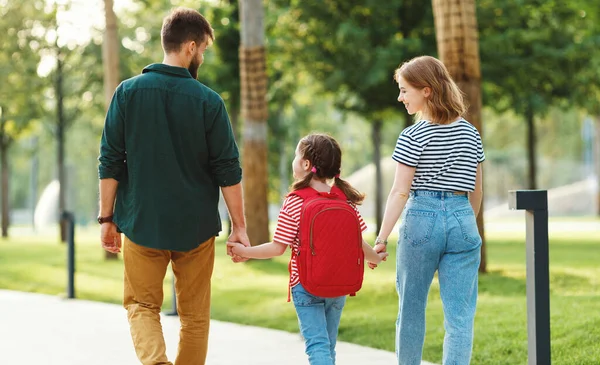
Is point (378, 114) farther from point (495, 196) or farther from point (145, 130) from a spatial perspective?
point (495, 196)

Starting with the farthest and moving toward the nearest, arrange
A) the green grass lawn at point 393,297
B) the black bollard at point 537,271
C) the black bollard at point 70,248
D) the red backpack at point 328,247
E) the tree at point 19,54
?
the tree at point 19,54
the black bollard at point 70,248
the green grass lawn at point 393,297
the red backpack at point 328,247
the black bollard at point 537,271

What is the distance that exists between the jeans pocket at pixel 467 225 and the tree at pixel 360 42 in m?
16.4

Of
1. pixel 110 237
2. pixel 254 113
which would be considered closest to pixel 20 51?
pixel 254 113

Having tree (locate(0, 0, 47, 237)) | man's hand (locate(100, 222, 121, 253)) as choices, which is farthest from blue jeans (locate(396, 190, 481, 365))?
tree (locate(0, 0, 47, 237))

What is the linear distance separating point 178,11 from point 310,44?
18.8 m

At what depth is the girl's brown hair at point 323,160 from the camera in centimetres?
499

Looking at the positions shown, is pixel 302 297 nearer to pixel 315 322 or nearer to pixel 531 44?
pixel 315 322

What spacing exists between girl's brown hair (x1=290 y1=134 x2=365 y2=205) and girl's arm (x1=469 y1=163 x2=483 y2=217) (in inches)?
24.0

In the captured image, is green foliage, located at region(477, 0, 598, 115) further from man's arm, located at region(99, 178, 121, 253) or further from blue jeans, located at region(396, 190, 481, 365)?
man's arm, located at region(99, 178, 121, 253)

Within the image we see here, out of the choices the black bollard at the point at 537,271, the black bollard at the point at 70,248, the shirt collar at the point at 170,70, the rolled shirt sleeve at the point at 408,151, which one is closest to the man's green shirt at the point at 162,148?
the shirt collar at the point at 170,70

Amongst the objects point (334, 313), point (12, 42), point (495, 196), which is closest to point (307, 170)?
point (334, 313)

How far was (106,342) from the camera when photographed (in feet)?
26.3

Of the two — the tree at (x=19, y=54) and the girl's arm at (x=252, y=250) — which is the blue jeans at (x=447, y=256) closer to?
the girl's arm at (x=252, y=250)

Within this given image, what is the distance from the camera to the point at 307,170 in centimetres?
502
